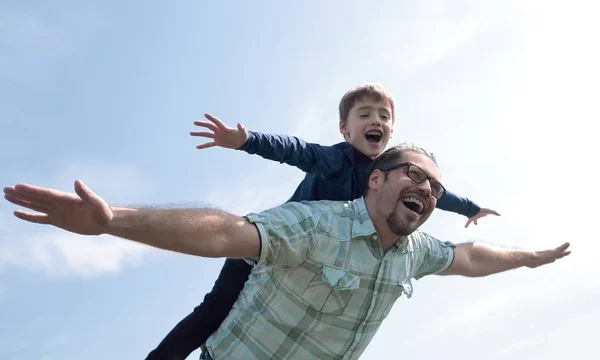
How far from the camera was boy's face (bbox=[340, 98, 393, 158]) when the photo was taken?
6062 mm

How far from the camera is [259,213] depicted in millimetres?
4219

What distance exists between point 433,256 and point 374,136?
56.8 inches

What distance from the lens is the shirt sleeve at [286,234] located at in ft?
13.5

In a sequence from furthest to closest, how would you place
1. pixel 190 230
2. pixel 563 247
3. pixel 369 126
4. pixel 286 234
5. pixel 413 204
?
pixel 563 247 < pixel 369 126 < pixel 413 204 < pixel 286 234 < pixel 190 230

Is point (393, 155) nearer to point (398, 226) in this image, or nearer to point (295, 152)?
point (398, 226)

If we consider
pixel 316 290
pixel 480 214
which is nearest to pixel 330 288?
pixel 316 290

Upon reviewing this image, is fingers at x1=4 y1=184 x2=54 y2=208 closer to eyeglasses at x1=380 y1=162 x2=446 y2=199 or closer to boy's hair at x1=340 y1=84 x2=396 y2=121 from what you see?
eyeglasses at x1=380 y1=162 x2=446 y2=199

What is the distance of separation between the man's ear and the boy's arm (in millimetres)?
2191

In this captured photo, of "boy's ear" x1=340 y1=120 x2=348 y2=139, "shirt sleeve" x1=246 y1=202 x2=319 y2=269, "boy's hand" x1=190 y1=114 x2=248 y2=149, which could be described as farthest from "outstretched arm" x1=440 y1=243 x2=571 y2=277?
"boy's hand" x1=190 y1=114 x2=248 y2=149

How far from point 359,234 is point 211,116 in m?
1.69

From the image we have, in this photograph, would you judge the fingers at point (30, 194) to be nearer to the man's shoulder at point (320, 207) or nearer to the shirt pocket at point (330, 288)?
the man's shoulder at point (320, 207)

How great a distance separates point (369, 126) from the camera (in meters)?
6.10

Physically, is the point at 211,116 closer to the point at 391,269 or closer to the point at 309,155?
the point at 309,155

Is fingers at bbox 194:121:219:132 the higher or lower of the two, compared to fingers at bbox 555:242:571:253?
lower
